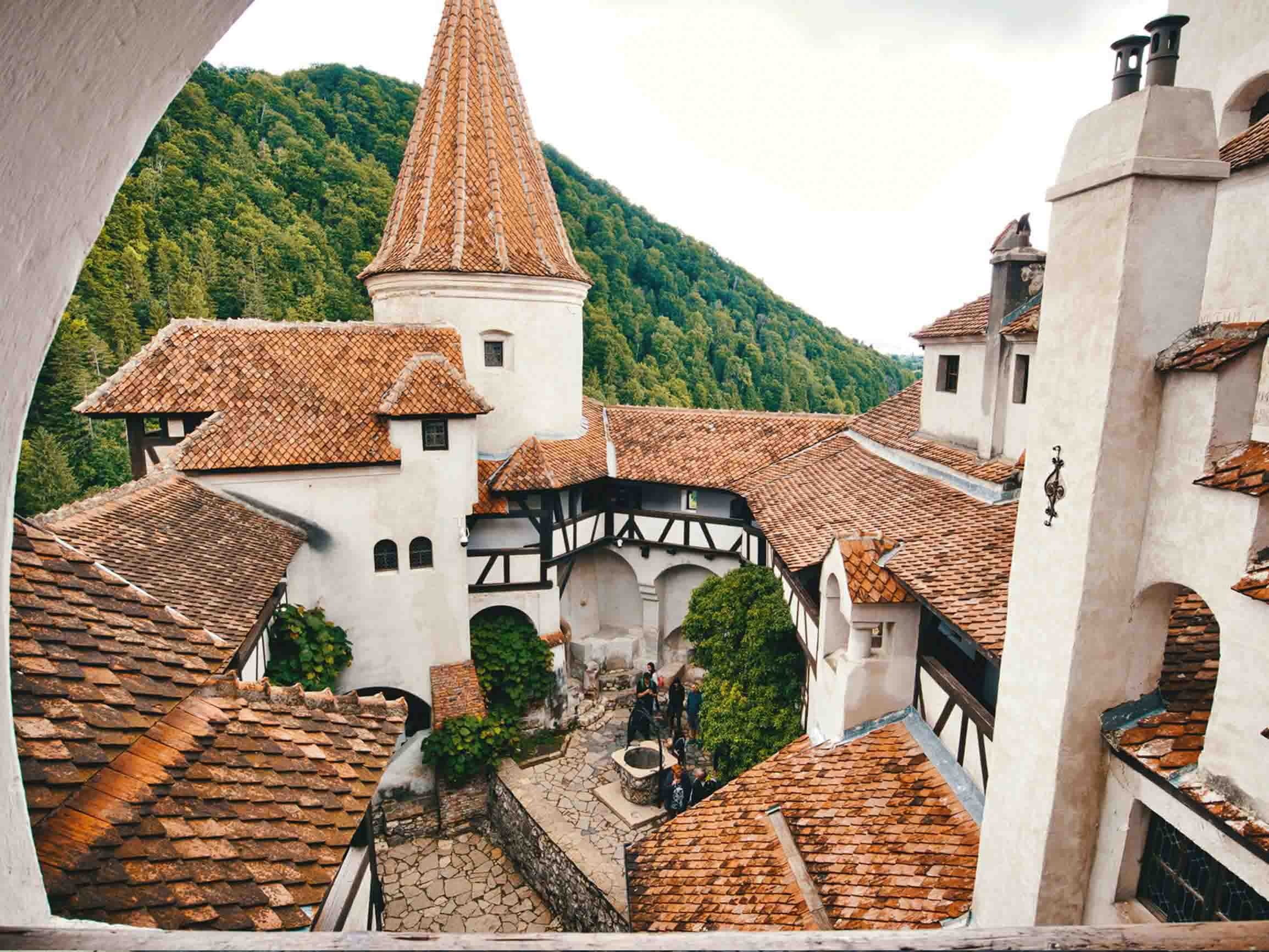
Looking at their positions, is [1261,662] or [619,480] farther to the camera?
[619,480]

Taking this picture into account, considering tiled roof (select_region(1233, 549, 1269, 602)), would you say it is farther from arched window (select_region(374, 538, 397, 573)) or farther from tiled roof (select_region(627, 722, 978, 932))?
arched window (select_region(374, 538, 397, 573))

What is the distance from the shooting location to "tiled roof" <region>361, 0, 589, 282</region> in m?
15.6

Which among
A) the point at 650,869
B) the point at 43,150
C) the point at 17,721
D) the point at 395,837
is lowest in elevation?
the point at 395,837

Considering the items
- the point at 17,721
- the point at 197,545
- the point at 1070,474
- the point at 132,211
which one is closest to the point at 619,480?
the point at 197,545

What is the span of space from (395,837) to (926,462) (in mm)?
11431

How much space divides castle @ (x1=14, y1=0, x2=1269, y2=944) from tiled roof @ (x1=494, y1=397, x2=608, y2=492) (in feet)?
0.37

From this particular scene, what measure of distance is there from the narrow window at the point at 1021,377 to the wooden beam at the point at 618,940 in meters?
9.54

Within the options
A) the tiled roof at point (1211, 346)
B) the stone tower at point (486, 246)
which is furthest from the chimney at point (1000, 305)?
the stone tower at point (486, 246)

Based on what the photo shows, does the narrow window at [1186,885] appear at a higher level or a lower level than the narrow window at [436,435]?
lower

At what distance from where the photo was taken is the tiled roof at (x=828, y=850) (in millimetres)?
5898

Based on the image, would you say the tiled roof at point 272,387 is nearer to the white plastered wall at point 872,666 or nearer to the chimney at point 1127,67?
the white plastered wall at point 872,666

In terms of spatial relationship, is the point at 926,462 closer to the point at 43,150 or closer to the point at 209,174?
the point at 43,150

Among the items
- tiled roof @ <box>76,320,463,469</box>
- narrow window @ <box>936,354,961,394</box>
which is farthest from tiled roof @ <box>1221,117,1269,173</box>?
tiled roof @ <box>76,320,463,469</box>

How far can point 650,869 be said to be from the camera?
7.47 metres
